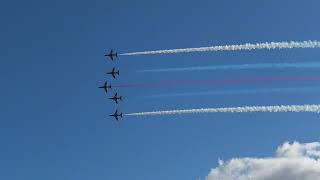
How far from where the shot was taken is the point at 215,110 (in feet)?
598

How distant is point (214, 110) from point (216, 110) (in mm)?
647

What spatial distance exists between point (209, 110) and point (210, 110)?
0.25 metres

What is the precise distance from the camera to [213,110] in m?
182

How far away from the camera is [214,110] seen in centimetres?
18238

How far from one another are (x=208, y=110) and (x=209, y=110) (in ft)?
1.40

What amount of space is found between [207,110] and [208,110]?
326 millimetres

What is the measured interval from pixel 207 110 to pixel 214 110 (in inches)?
82.7

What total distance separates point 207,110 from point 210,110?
98cm

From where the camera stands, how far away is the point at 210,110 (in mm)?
183125

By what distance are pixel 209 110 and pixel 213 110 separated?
1130 millimetres

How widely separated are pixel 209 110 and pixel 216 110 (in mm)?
2013

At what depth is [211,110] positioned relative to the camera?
600ft

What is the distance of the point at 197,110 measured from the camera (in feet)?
617
